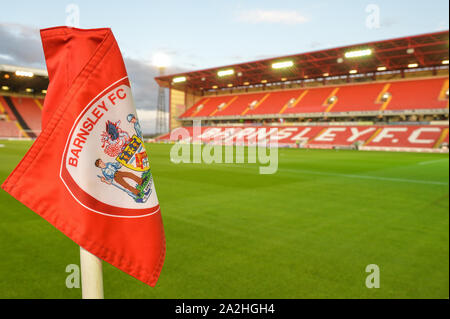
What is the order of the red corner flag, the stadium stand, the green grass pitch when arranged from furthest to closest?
the stadium stand, the green grass pitch, the red corner flag

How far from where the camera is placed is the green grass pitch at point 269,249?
2.86 meters

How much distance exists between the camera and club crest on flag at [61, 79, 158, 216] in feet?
3.35

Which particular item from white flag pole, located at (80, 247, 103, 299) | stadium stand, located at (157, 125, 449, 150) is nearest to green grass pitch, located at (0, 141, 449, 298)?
white flag pole, located at (80, 247, 103, 299)

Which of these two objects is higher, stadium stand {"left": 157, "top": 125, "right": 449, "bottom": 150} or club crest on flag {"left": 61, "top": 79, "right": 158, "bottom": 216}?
stadium stand {"left": 157, "top": 125, "right": 449, "bottom": 150}

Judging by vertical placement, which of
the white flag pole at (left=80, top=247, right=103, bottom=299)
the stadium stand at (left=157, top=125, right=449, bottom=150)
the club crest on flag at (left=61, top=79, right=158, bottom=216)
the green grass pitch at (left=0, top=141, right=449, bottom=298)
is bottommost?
the green grass pitch at (left=0, top=141, right=449, bottom=298)

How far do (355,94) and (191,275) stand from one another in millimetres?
43273

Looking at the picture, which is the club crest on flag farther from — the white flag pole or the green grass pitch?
the green grass pitch

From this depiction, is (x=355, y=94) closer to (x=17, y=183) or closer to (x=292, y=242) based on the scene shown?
(x=292, y=242)

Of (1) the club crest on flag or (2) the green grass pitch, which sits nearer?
(1) the club crest on flag

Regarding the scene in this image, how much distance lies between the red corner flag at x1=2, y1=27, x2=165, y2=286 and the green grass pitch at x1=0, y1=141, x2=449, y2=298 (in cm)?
156

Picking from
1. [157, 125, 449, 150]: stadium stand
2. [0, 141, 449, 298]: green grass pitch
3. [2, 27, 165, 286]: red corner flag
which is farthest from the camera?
Result: [157, 125, 449, 150]: stadium stand

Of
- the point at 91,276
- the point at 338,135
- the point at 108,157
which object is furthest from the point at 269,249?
the point at 338,135

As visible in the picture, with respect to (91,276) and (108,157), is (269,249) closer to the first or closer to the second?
(91,276)

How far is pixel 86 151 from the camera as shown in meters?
1.03
